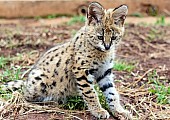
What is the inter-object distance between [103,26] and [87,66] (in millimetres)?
459

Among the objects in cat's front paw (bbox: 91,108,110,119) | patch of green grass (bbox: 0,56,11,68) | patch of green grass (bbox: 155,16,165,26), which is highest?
patch of green grass (bbox: 155,16,165,26)

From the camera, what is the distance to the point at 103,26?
504cm

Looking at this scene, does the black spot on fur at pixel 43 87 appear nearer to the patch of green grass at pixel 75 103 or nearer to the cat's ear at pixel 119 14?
the patch of green grass at pixel 75 103

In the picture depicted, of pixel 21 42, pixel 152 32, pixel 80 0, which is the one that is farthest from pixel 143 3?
pixel 21 42

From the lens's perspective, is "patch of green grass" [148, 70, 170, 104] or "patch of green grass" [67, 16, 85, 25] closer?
"patch of green grass" [148, 70, 170, 104]

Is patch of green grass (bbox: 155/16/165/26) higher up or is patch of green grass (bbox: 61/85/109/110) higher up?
patch of green grass (bbox: 155/16/165/26)

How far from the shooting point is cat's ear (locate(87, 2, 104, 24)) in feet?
16.6

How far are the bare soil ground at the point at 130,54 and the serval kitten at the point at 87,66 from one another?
0.26 m

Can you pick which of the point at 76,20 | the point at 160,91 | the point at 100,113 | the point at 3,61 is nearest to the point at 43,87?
the point at 100,113

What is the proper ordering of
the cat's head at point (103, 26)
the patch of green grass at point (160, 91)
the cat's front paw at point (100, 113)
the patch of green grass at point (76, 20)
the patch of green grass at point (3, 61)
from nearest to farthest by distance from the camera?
the cat's head at point (103, 26) < the cat's front paw at point (100, 113) < the patch of green grass at point (160, 91) < the patch of green grass at point (3, 61) < the patch of green grass at point (76, 20)

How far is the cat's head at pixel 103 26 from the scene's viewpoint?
5.03 meters

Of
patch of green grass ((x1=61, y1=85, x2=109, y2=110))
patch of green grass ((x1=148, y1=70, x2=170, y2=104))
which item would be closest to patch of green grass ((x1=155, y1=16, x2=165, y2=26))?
patch of green grass ((x1=148, y1=70, x2=170, y2=104))

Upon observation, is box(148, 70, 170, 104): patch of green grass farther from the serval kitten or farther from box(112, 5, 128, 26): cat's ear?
box(112, 5, 128, 26): cat's ear

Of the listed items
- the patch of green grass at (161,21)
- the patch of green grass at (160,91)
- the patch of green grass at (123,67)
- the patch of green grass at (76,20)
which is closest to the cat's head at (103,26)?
the patch of green grass at (160,91)
